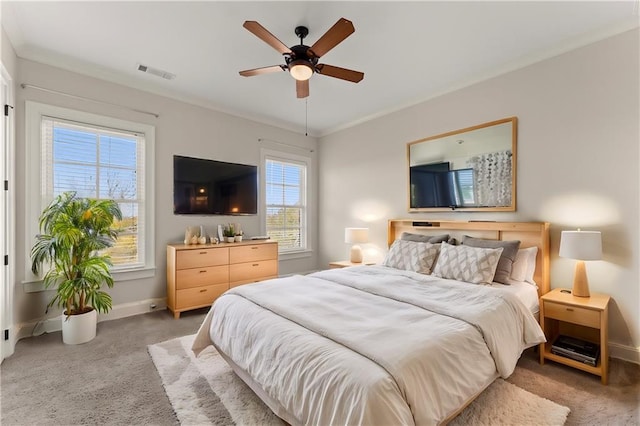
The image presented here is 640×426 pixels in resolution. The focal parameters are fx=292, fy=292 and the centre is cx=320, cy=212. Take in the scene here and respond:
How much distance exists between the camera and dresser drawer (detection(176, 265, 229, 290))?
11.5ft

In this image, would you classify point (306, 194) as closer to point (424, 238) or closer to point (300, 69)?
point (424, 238)

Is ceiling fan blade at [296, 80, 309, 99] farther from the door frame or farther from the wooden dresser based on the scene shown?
the door frame

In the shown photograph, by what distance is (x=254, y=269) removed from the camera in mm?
4156

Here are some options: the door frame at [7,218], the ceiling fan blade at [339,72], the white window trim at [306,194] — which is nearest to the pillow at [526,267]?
the ceiling fan blade at [339,72]

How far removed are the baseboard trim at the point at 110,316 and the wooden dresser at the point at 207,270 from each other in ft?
0.62

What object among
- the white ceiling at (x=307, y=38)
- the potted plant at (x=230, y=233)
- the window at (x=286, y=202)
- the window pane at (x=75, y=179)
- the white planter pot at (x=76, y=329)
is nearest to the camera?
the white ceiling at (x=307, y=38)

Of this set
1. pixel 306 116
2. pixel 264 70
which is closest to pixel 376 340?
pixel 264 70

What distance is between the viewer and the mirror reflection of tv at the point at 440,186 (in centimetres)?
347

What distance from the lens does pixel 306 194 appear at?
17.9ft

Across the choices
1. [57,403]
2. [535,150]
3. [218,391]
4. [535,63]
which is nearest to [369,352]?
[218,391]

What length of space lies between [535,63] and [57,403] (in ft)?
16.0

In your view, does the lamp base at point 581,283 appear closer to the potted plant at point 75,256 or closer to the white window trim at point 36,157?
the potted plant at point 75,256

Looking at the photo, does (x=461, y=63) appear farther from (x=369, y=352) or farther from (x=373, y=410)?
(x=373, y=410)

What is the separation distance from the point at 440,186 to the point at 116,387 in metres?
3.75
